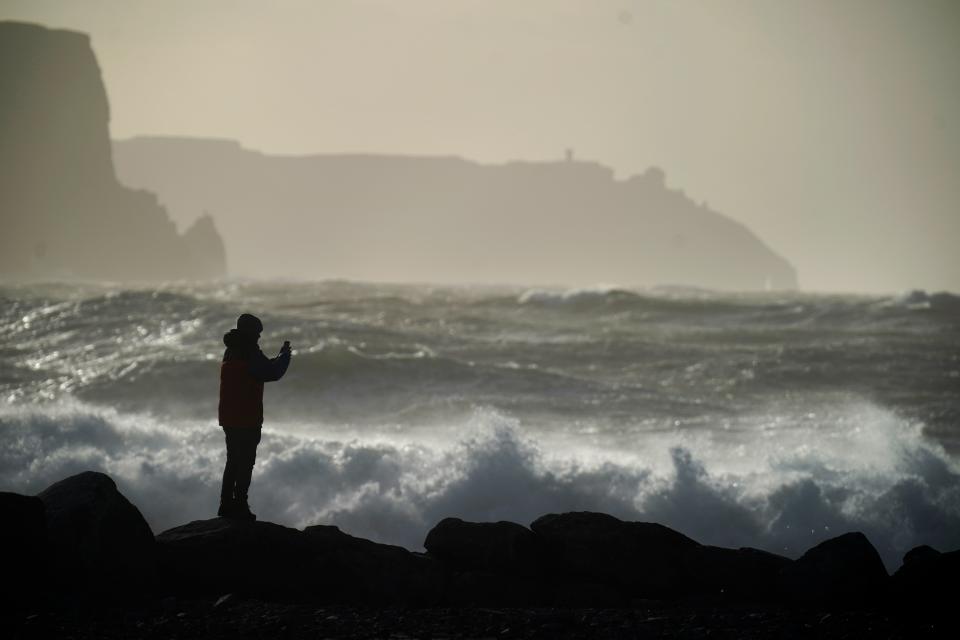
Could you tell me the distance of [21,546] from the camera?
272 inches

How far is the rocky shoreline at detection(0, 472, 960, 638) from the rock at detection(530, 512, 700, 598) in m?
0.01

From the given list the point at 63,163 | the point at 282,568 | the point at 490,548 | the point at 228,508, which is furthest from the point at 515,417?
the point at 63,163

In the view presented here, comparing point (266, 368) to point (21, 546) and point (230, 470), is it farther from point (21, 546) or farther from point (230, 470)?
point (21, 546)

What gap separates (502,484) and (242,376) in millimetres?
5590

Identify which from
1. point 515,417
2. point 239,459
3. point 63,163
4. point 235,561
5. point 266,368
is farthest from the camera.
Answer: point 63,163

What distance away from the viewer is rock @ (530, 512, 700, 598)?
7.67 meters

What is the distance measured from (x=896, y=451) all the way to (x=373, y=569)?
10.6m

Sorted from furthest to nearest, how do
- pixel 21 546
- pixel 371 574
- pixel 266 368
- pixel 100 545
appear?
pixel 266 368
pixel 371 574
pixel 100 545
pixel 21 546

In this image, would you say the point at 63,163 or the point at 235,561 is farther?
the point at 63,163

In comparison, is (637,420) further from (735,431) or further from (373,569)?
(373,569)

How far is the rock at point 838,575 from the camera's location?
24.3 ft

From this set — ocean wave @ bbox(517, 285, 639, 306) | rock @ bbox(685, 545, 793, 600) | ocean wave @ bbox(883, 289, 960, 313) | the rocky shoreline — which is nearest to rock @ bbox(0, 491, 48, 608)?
the rocky shoreline

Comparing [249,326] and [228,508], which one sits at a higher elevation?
[249,326]

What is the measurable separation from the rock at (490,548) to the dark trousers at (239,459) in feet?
5.22
